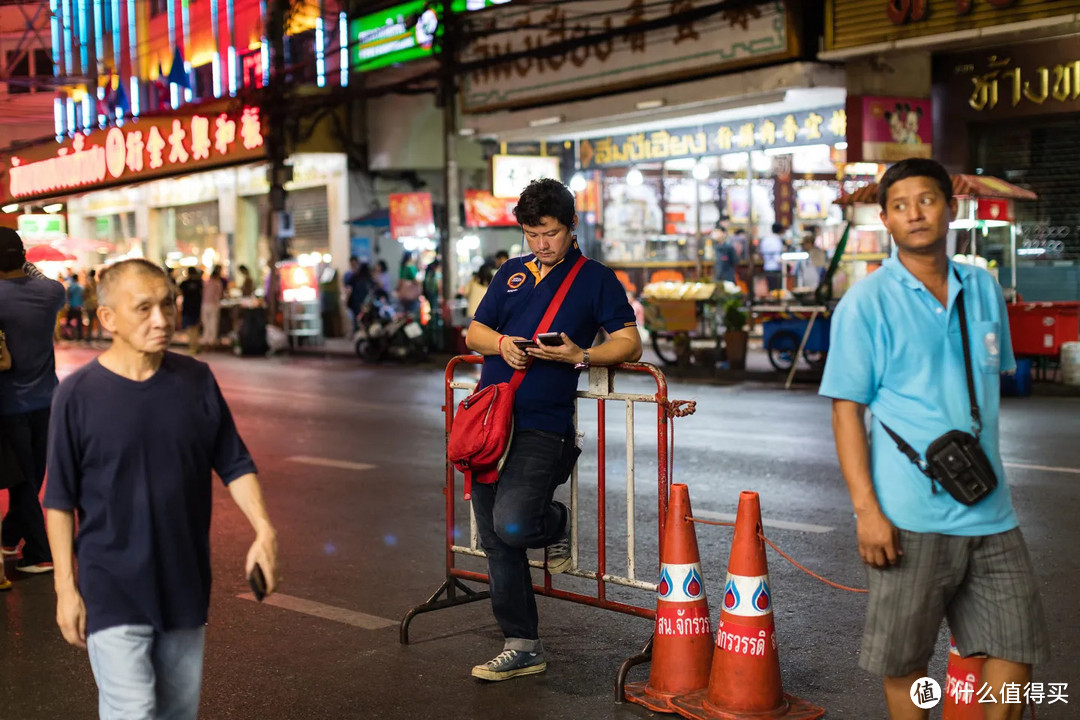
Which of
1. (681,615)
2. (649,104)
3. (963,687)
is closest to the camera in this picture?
(963,687)

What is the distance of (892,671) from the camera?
3.72m

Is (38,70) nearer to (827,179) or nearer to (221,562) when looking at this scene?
(827,179)

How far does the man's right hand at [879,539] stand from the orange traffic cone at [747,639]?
101 cm

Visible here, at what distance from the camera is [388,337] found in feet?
80.8

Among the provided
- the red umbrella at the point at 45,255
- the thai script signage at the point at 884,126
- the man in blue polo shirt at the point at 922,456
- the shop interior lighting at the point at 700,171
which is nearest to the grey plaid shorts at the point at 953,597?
the man in blue polo shirt at the point at 922,456

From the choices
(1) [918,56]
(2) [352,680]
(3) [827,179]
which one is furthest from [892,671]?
(3) [827,179]

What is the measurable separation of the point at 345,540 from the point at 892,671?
5.16 m

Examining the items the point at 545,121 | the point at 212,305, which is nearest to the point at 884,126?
the point at 545,121

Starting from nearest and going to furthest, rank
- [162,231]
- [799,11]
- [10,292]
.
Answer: [10,292] → [799,11] → [162,231]

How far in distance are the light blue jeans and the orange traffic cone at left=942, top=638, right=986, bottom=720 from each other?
86.6 inches

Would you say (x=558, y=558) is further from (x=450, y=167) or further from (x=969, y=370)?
(x=450, y=167)

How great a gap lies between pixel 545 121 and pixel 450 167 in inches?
100

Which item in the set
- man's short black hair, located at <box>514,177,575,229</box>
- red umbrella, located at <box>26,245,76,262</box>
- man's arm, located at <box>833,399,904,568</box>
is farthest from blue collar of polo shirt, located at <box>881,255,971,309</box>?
red umbrella, located at <box>26,245,76,262</box>

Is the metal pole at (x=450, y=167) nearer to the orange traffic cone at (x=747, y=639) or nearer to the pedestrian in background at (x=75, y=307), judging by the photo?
the pedestrian in background at (x=75, y=307)
